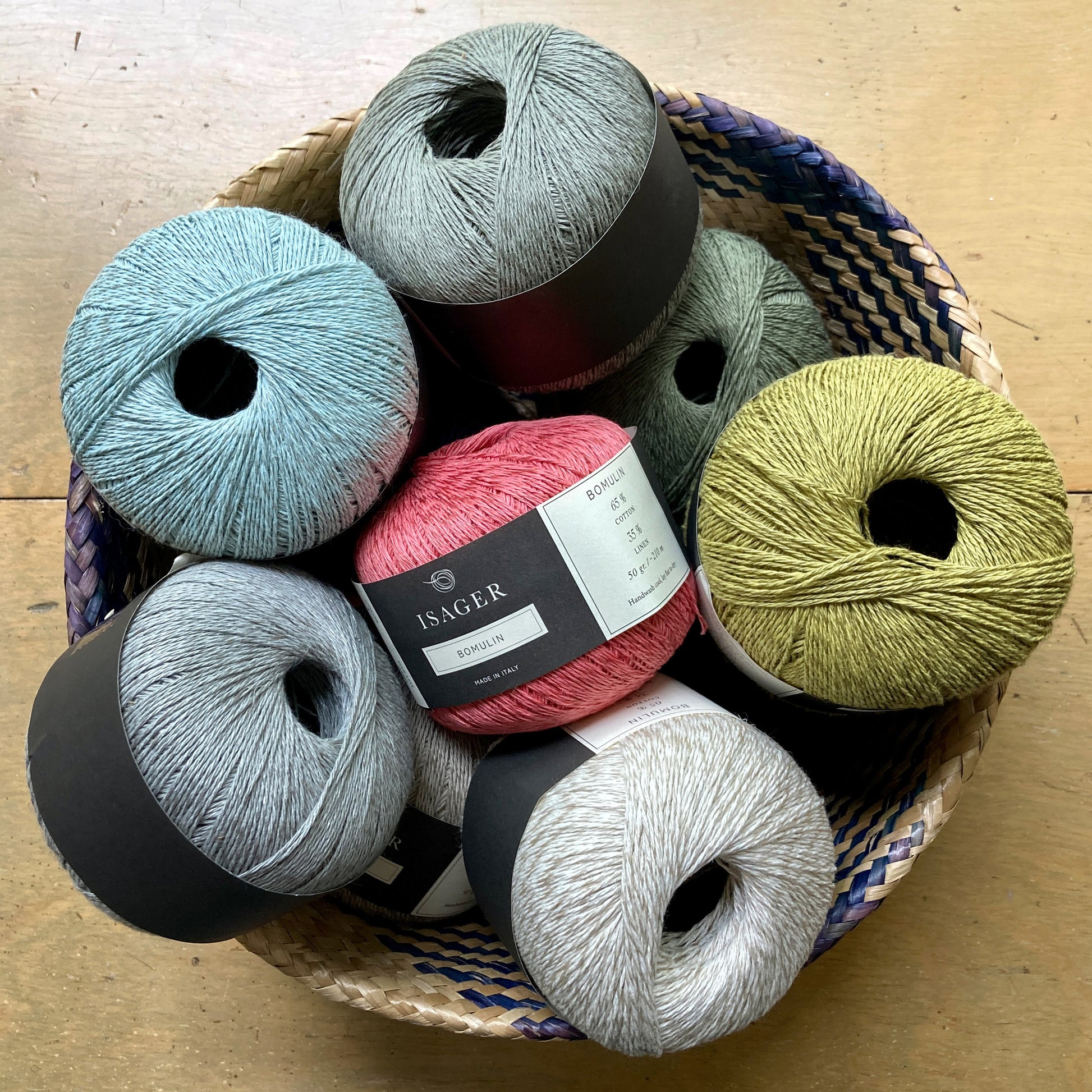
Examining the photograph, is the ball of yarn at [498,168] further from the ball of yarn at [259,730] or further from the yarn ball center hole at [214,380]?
the ball of yarn at [259,730]

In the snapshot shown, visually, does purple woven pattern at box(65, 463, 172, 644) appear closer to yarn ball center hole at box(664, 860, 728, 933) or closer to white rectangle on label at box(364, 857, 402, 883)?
white rectangle on label at box(364, 857, 402, 883)

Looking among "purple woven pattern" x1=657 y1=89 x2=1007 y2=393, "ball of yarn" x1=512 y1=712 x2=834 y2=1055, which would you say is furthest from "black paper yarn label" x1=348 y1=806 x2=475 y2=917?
"purple woven pattern" x1=657 y1=89 x2=1007 y2=393

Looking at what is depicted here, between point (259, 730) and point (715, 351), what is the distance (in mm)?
422

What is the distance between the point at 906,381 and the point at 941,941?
0.49 metres

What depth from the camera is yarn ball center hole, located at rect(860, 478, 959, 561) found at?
1.74ft

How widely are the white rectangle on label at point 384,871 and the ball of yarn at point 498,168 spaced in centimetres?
38

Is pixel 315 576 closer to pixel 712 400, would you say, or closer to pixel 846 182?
pixel 712 400

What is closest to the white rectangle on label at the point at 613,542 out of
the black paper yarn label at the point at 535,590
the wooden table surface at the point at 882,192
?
the black paper yarn label at the point at 535,590

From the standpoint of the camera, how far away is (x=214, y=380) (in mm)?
560

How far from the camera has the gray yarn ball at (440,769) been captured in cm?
61

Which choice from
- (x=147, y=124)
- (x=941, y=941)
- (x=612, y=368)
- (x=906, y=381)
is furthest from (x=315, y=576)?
(x=941, y=941)

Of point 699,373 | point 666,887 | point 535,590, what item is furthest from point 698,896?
point 699,373

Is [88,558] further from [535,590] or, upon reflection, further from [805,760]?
[805,760]

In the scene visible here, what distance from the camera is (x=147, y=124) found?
0.77m
